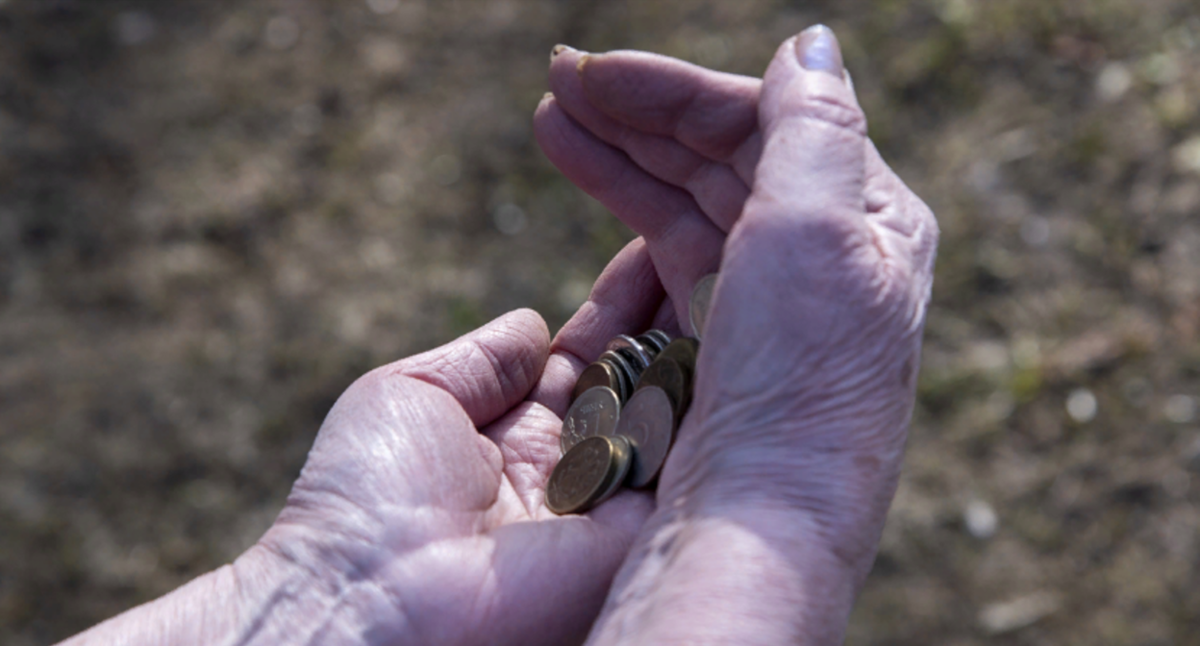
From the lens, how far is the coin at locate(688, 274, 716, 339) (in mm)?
2688

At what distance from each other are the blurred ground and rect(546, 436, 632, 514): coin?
1807mm

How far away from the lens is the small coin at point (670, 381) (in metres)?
2.46

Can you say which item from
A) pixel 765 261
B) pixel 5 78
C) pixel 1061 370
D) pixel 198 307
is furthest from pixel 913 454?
pixel 5 78

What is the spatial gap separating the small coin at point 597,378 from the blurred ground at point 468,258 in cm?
166

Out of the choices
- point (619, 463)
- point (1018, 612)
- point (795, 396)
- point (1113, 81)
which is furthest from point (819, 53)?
point (1113, 81)

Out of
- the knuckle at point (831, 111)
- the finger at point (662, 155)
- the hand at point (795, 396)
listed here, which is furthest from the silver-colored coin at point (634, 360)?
the knuckle at point (831, 111)

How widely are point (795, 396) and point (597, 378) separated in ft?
3.26

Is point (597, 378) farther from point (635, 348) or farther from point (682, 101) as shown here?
point (682, 101)

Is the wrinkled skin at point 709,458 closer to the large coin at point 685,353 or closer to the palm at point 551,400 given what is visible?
the palm at point 551,400

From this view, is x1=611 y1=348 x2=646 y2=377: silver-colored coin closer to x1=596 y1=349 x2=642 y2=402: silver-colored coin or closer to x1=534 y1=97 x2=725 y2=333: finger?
x1=596 y1=349 x2=642 y2=402: silver-colored coin

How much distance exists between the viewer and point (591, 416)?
288 cm

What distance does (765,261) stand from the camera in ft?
6.81

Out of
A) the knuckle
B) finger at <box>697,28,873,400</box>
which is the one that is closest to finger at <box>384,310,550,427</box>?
finger at <box>697,28,873,400</box>

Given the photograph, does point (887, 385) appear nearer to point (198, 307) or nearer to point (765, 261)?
point (765, 261)
